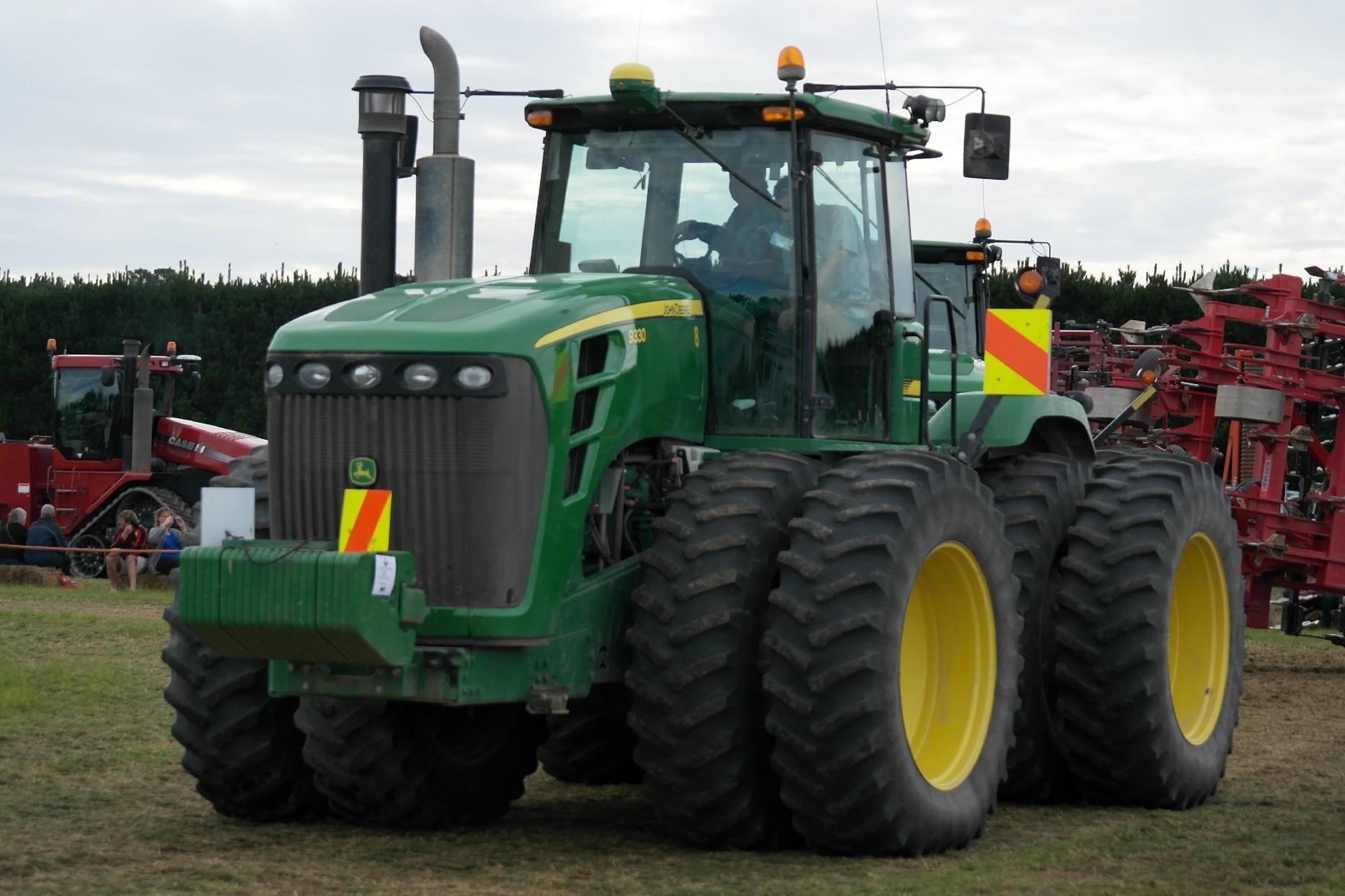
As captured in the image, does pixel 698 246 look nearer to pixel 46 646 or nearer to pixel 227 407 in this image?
pixel 46 646

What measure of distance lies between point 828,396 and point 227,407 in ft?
80.9

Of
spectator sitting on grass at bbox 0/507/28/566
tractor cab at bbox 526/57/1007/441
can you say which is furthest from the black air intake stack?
spectator sitting on grass at bbox 0/507/28/566

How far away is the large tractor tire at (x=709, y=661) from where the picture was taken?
21.4 feet

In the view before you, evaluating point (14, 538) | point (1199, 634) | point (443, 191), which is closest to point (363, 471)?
point (443, 191)

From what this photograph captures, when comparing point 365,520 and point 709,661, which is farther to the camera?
point 709,661

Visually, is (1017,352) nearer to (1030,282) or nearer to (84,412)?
(1030,282)

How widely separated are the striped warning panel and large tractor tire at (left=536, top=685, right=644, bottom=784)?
2281 mm

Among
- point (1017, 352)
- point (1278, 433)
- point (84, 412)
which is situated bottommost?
point (84, 412)

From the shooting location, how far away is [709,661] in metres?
6.51

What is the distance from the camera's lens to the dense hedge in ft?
103

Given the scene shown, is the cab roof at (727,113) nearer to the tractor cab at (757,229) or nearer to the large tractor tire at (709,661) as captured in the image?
the tractor cab at (757,229)

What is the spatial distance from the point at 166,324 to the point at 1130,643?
26997 mm

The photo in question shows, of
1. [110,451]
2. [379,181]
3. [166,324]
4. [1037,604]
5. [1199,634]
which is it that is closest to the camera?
[1037,604]

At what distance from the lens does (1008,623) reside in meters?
7.50
